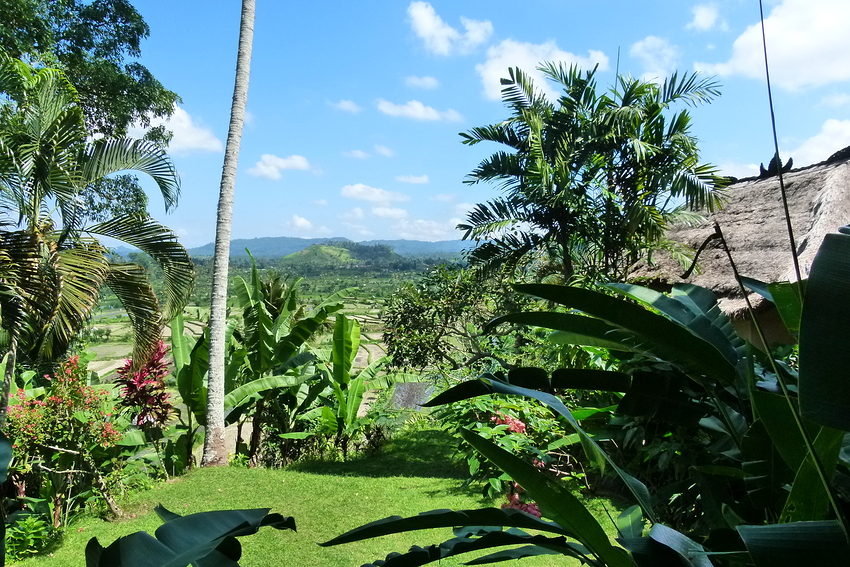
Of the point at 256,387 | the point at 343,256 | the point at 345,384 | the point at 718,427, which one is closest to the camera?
the point at 718,427

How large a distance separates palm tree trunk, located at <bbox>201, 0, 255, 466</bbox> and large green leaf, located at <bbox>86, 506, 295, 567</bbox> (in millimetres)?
5587

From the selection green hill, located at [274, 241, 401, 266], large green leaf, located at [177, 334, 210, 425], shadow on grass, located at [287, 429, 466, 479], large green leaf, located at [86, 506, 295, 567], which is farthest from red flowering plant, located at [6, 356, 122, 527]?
green hill, located at [274, 241, 401, 266]

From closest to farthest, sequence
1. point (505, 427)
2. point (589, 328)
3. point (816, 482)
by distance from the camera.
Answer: point (816, 482)
point (589, 328)
point (505, 427)

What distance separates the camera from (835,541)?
0.49 metres

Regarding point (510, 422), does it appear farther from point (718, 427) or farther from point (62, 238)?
point (62, 238)

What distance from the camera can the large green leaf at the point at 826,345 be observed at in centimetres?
42

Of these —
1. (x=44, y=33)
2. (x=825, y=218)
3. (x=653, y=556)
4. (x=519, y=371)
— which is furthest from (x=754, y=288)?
(x=44, y=33)

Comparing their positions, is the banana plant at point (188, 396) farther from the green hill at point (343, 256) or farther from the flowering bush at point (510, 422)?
the green hill at point (343, 256)

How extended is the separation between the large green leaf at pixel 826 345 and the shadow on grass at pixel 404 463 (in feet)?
18.2

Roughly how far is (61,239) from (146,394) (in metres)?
1.63

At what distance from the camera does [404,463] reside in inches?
257

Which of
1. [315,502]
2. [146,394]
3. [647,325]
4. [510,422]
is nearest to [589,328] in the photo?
[647,325]

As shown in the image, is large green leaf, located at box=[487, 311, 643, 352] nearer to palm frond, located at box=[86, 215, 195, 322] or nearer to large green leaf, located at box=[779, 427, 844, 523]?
large green leaf, located at box=[779, 427, 844, 523]

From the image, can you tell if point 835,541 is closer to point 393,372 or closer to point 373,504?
point 373,504
